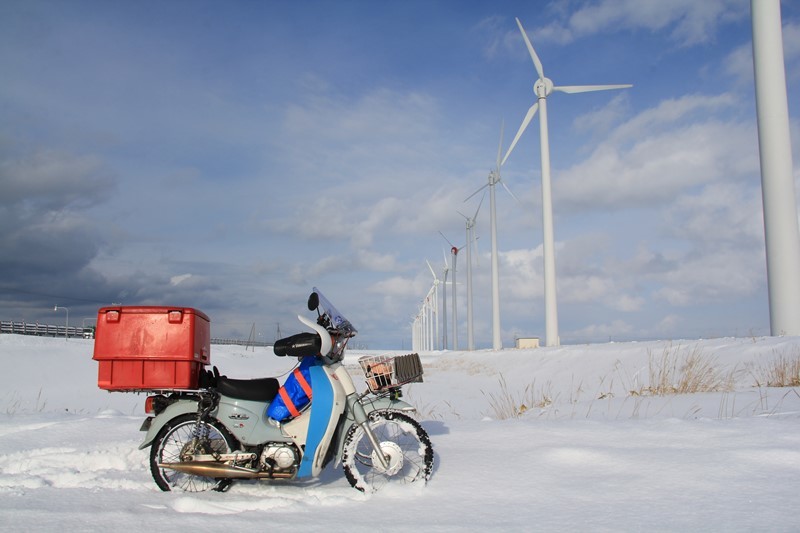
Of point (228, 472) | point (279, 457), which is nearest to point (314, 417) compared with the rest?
point (279, 457)

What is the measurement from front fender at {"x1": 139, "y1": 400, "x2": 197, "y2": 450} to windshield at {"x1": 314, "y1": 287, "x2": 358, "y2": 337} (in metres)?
1.30

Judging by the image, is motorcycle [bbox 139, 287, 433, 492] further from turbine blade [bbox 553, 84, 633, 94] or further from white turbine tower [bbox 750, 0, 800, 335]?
turbine blade [bbox 553, 84, 633, 94]

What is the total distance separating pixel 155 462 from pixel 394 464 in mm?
1870

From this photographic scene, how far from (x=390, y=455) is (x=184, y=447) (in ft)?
5.30

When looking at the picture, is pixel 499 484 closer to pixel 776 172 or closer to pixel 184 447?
pixel 184 447

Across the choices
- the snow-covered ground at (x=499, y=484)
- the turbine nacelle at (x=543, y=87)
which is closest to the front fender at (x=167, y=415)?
the snow-covered ground at (x=499, y=484)

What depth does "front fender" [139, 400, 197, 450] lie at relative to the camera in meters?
5.02

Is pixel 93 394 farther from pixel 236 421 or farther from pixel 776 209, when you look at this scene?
pixel 776 209

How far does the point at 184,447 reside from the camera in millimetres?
4961

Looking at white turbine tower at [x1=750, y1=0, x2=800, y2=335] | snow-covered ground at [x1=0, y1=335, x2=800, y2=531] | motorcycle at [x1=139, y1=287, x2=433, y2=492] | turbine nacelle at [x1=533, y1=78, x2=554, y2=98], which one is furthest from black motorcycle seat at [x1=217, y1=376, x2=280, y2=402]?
turbine nacelle at [x1=533, y1=78, x2=554, y2=98]

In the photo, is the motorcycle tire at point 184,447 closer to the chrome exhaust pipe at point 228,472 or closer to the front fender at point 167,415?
the front fender at point 167,415

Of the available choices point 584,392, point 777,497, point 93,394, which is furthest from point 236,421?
point 93,394

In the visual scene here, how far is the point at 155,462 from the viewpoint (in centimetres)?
495

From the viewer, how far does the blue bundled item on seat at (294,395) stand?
16.2 feet
